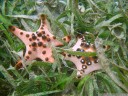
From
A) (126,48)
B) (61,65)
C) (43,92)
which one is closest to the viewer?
(43,92)

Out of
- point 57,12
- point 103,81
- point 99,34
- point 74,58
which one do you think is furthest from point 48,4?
point 103,81

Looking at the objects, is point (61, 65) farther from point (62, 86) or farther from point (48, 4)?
point (48, 4)

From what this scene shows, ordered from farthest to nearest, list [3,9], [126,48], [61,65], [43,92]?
[3,9] < [126,48] < [61,65] < [43,92]

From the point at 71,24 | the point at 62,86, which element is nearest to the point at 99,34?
the point at 71,24

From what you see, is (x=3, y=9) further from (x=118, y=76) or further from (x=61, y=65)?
(x=118, y=76)

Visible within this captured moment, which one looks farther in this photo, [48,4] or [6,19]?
[48,4]

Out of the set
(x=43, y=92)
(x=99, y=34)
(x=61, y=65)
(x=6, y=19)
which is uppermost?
(x=6, y=19)

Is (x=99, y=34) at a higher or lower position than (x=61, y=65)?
higher
